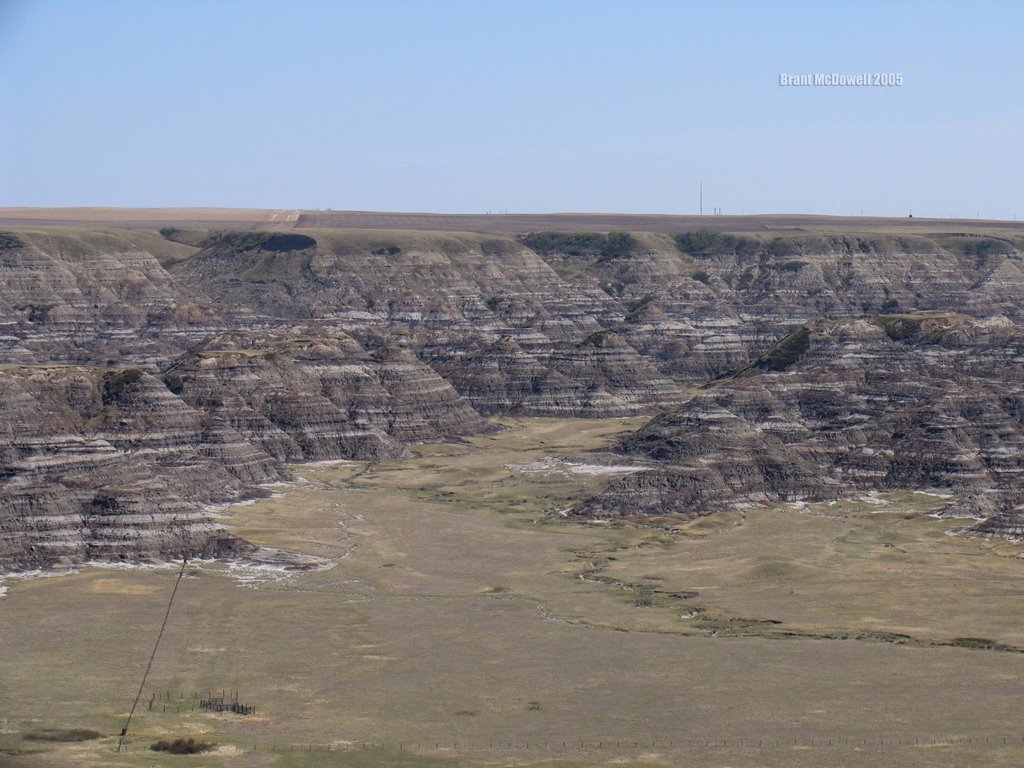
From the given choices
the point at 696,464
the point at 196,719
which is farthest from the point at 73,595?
the point at 696,464

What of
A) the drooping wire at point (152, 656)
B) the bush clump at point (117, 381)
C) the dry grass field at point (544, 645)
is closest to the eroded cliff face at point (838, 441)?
the dry grass field at point (544, 645)

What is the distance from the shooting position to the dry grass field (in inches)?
2886

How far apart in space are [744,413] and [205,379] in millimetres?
52837

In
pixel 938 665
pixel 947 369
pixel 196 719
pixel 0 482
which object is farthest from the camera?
pixel 947 369

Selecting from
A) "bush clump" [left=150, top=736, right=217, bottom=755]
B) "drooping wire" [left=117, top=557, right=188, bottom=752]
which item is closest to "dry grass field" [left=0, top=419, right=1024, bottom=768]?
"drooping wire" [left=117, top=557, right=188, bottom=752]

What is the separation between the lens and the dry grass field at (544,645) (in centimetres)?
7331

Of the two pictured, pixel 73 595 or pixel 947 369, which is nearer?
pixel 73 595

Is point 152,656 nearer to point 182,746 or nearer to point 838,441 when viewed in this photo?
point 182,746

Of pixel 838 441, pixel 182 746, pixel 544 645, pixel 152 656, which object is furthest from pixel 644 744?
pixel 838 441

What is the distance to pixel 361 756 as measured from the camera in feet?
233

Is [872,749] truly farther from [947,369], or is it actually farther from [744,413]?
[947,369]

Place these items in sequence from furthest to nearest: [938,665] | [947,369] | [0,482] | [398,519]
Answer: [947,369]
[398,519]
[0,482]
[938,665]

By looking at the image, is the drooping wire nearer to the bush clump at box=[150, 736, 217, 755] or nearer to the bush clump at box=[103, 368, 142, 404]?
the bush clump at box=[150, 736, 217, 755]

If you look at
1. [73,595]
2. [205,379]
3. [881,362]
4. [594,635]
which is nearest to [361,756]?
[594,635]
